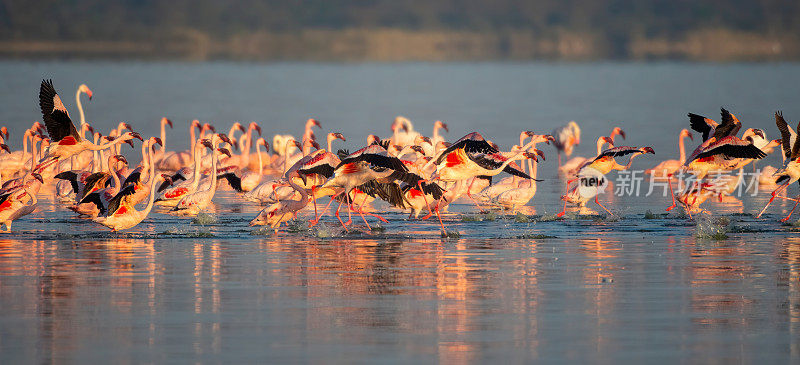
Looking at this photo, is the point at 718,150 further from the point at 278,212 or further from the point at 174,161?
the point at 174,161

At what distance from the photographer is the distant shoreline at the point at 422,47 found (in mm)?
128125

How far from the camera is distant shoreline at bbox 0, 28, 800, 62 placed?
128m

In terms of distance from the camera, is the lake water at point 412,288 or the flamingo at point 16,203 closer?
the lake water at point 412,288

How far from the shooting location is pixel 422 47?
456 feet

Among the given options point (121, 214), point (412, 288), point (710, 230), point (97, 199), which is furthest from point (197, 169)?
point (412, 288)

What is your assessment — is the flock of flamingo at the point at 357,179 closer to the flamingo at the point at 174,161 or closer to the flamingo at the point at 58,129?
the flamingo at the point at 58,129

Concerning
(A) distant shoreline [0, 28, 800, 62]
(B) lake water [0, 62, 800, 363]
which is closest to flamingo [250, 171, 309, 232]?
(B) lake water [0, 62, 800, 363]

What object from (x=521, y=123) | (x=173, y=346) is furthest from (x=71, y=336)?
(x=521, y=123)

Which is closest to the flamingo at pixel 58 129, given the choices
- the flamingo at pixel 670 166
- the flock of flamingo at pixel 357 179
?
the flock of flamingo at pixel 357 179

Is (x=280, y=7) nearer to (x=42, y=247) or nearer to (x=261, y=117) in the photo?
(x=261, y=117)

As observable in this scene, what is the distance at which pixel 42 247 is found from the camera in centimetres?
1325

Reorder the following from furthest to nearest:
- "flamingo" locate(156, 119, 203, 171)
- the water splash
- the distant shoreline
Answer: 1. the distant shoreline
2. "flamingo" locate(156, 119, 203, 171)
3. the water splash

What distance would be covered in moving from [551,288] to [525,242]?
106 inches

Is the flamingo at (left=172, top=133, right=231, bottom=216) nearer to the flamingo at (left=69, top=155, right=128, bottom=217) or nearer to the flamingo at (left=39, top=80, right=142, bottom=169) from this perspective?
the flamingo at (left=69, top=155, right=128, bottom=217)
